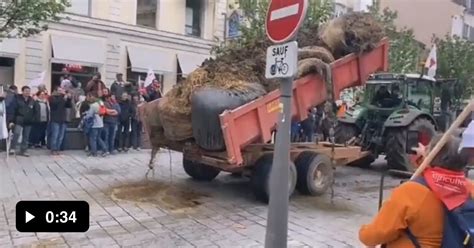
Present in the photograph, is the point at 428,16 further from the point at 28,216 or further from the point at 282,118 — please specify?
the point at 28,216

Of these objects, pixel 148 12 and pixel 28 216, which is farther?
pixel 148 12

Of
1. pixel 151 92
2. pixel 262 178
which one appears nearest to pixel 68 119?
pixel 151 92

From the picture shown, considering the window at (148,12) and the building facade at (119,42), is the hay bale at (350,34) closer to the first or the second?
the building facade at (119,42)

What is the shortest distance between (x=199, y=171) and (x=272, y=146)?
169 centimetres

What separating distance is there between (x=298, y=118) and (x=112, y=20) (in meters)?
15.8

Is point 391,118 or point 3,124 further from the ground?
point 391,118

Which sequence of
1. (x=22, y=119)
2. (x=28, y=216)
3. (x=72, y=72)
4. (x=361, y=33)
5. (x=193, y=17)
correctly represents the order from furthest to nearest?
(x=193, y=17)
(x=72, y=72)
(x=22, y=119)
(x=361, y=33)
(x=28, y=216)

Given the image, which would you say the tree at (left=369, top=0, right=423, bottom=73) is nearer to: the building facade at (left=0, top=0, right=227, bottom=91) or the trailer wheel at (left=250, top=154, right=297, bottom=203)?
the building facade at (left=0, top=0, right=227, bottom=91)

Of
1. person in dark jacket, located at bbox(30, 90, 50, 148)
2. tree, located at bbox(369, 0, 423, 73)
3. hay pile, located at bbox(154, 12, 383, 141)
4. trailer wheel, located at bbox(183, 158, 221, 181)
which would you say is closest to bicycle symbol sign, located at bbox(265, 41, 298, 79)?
hay pile, located at bbox(154, 12, 383, 141)

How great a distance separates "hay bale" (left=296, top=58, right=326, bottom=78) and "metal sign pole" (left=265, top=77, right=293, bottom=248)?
3369 mm

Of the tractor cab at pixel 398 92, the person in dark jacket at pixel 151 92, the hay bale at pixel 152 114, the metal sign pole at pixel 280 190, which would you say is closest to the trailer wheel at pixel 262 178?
the hay bale at pixel 152 114

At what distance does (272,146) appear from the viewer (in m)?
8.38

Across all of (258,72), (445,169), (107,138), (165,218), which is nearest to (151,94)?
(107,138)

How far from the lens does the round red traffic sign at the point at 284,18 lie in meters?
4.79
